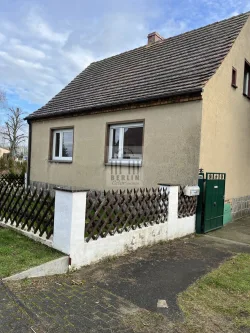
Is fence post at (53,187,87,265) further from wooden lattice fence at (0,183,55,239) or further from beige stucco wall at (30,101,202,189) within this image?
beige stucco wall at (30,101,202,189)

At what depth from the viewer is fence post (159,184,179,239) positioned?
→ 20.5 ft

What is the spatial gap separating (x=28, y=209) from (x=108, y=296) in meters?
2.72

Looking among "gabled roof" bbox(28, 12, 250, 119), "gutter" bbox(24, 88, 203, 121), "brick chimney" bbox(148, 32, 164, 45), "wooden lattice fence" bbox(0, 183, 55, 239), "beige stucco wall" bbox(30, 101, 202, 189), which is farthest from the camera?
"brick chimney" bbox(148, 32, 164, 45)

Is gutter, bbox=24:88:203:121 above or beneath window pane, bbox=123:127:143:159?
above

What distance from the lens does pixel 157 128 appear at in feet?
26.1

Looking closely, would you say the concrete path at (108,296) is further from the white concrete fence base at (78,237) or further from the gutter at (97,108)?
the gutter at (97,108)

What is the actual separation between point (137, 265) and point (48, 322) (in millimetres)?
2128

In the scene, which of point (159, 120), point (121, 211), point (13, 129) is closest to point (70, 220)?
point (121, 211)

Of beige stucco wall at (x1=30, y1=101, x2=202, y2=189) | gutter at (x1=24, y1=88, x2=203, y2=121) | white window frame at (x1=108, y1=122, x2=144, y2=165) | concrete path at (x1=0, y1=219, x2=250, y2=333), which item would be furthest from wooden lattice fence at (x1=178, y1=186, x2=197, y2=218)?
gutter at (x1=24, y1=88, x2=203, y2=121)

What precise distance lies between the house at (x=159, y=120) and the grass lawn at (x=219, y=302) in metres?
3.36

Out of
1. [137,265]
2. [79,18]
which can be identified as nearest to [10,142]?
[79,18]

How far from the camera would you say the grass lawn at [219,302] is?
2.89m

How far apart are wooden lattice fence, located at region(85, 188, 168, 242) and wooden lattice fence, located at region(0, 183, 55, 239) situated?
0.74m

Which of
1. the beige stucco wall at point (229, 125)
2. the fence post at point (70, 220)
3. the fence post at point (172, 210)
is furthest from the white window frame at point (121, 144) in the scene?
the fence post at point (70, 220)
